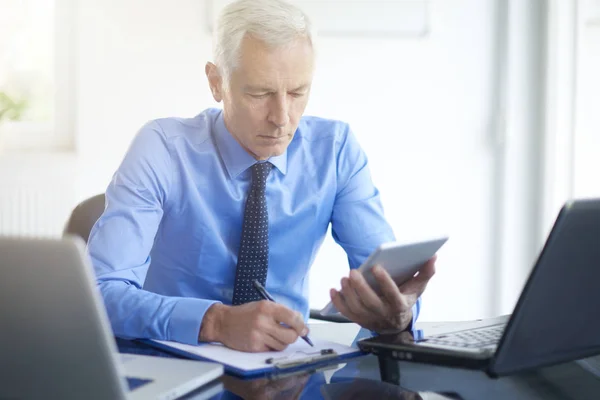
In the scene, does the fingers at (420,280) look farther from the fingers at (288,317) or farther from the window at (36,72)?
the window at (36,72)

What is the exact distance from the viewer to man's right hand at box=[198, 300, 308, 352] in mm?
1293

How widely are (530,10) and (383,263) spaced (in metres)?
2.22

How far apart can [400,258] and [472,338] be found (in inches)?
7.0

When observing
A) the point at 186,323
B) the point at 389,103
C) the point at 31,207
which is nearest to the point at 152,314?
the point at 186,323

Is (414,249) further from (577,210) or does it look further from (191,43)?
(191,43)

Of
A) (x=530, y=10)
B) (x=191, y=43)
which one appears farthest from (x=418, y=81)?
(x=191, y=43)

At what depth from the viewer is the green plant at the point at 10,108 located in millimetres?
3545

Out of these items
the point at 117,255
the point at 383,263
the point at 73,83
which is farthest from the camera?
the point at 73,83

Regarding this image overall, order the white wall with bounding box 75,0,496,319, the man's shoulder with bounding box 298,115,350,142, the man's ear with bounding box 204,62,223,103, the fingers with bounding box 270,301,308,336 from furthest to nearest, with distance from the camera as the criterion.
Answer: the white wall with bounding box 75,0,496,319
the man's shoulder with bounding box 298,115,350,142
the man's ear with bounding box 204,62,223,103
the fingers with bounding box 270,301,308,336

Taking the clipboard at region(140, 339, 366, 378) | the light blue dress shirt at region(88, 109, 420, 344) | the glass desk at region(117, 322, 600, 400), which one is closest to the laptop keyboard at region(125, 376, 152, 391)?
the glass desk at region(117, 322, 600, 400)

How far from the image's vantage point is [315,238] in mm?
1900

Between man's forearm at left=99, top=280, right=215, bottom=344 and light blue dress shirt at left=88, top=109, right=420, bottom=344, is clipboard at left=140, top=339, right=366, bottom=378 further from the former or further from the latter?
light blue dress shirt at left=88, top=109, right=420, bottom=344

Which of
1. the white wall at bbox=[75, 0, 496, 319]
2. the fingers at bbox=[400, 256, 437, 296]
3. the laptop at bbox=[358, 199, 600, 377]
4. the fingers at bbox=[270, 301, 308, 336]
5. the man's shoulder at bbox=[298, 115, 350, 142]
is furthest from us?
the white wall at bbox=[75, 0, 496, 319]

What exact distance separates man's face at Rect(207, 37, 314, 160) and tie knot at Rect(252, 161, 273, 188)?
0.10 feet
